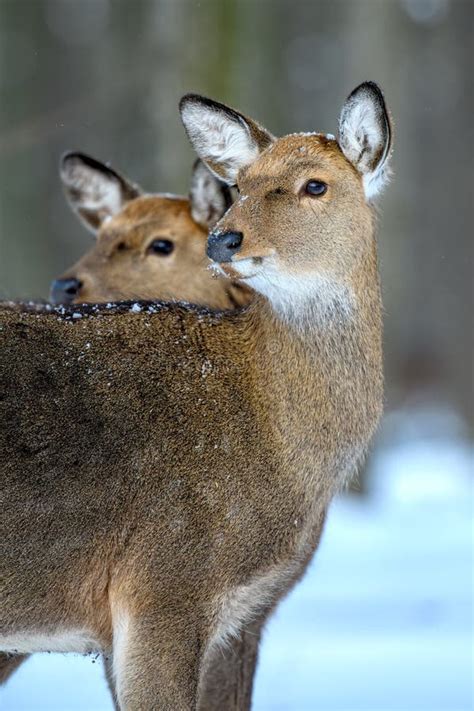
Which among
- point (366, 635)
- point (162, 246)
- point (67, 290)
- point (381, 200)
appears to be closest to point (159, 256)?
point (162, 246)

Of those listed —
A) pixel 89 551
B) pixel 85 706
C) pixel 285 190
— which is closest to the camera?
pixel 89 551

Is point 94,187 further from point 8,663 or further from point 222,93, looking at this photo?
point 222,93

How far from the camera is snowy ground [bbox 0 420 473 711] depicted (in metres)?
7.34

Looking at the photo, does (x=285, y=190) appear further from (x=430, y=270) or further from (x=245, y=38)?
(x=430, y=270)

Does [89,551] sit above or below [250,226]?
below

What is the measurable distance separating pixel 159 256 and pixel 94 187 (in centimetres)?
95

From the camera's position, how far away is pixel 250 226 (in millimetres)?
5230

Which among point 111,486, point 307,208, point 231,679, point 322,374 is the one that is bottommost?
point 231,679

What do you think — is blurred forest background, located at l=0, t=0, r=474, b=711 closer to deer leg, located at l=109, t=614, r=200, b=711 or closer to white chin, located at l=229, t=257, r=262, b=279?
white chin, located at l=229, t=257, r=262, b=279

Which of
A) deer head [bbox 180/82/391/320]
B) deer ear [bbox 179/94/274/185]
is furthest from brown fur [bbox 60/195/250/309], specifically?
deer head [bbox 180/82/391/320]

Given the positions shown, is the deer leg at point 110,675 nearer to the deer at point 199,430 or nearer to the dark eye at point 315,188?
the deer at point 199,430

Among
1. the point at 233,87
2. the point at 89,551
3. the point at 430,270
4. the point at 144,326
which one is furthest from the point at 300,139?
the point at 430,270

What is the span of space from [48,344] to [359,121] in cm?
156

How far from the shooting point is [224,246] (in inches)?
202
